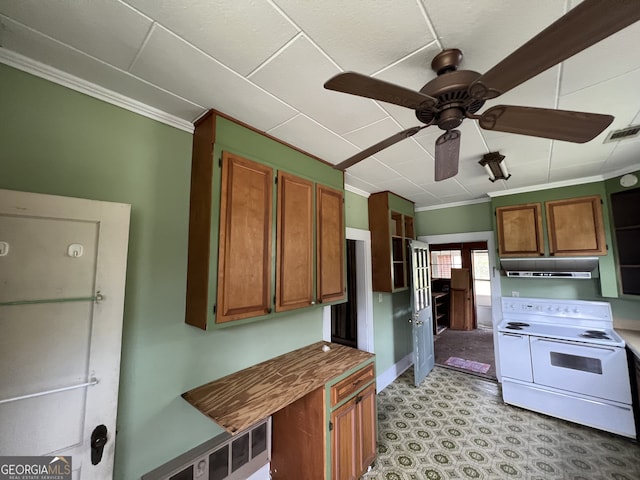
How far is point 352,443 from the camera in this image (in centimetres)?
189

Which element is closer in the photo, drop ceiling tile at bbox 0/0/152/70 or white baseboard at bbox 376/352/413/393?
drop ceiling tile at bbox 0/0/152/70

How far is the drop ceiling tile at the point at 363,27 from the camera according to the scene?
963 millimetres

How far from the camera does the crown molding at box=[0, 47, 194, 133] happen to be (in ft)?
3.91

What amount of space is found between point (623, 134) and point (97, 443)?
3.93m

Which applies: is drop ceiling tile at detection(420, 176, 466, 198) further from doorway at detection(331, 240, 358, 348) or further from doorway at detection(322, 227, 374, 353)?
doorway at detection(331, 240, 358, 348)

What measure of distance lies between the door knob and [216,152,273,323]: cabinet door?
0.70 m

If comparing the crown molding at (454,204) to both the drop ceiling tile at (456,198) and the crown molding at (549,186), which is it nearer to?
the drop ceiling tile at (456,198)

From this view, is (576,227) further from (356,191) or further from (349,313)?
(349,313)

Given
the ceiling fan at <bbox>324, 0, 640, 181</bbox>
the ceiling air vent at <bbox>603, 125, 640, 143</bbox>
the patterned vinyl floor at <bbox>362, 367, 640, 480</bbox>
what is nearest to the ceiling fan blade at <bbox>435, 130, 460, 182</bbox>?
the ceiling fan at <bbox>324, 0, 640, 181</bbox>

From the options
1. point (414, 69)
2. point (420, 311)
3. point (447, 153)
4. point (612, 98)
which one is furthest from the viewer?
point (420, 311)

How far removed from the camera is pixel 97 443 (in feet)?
4.00

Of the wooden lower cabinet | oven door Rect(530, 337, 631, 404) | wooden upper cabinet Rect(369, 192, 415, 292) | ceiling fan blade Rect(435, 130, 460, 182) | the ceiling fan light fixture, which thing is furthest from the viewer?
wooden upper cabinet Rect(369, 192, 415, 292)

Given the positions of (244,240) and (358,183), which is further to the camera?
A: (358,183)

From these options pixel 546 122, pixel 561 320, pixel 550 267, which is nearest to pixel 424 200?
pixel 550 267
